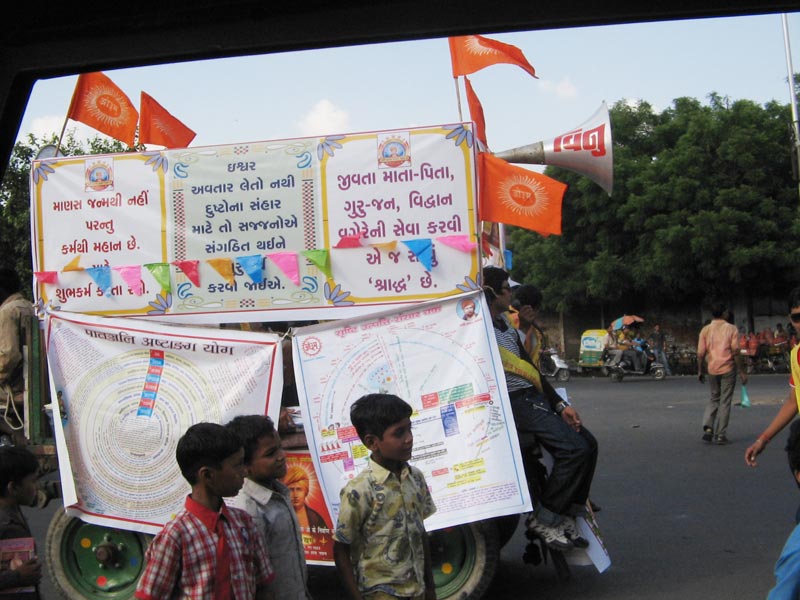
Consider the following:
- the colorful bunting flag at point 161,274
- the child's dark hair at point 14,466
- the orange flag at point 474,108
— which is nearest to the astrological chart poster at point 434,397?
the colorful bunting flag at point 161,274

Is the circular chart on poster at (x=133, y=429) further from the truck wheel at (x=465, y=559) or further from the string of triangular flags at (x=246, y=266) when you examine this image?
the truck wheel at (x=465, y=559)

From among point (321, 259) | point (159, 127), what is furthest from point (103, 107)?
point (321, 259)

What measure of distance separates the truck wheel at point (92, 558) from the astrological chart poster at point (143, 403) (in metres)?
0.22

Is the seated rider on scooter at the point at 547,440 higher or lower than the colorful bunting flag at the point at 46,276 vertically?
lower

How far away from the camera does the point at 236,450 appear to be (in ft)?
9.09

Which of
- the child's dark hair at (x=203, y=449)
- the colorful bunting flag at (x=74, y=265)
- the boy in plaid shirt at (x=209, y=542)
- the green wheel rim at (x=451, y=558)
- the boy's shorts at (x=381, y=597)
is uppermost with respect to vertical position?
the colorful bunting flag at (x=74, y=265)

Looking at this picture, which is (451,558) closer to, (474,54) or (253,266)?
(253,266)

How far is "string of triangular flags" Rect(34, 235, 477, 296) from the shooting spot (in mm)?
4649

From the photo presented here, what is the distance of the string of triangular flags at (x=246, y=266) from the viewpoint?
183 inches

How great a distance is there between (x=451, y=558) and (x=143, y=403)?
175 cm

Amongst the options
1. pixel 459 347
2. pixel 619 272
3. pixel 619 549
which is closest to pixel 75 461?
pixel 459 347

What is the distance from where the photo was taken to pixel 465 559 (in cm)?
487

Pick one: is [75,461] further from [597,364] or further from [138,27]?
Answer: [597,364]

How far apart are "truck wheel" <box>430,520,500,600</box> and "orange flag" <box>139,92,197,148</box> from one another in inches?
124
